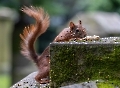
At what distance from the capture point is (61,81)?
10.2ft

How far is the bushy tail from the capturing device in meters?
3.87

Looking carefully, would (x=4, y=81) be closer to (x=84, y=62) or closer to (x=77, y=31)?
(x=77, y=31)

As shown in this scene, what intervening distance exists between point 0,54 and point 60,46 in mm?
14072

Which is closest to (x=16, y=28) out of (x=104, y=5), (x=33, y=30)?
(x=104, y=5)

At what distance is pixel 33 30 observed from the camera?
13.6 feet

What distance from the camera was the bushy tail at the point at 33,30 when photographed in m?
3.87

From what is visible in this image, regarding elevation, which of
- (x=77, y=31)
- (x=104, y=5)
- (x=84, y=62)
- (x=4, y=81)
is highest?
(x=104, y=5)

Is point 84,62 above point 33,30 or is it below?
below

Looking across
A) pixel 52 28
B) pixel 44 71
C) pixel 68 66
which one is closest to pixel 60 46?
pixel 68 66

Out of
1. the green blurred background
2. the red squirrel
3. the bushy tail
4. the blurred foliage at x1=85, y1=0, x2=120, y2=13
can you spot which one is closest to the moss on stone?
the red squirrel

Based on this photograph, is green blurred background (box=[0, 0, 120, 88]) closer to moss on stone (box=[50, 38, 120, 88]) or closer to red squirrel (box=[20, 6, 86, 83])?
red squirrel (box=[20, 6, 86, 83])

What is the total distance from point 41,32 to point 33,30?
91 millimetres

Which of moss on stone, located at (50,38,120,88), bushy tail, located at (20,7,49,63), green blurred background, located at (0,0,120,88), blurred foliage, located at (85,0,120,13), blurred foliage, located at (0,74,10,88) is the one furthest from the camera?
blurred foliage, located at (0,74,10,88)

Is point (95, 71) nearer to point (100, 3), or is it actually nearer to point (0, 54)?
point (100, 3)
